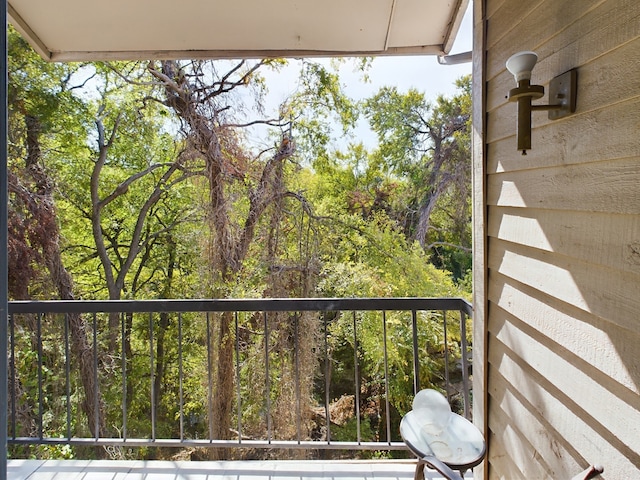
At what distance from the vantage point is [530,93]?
1.12 metres

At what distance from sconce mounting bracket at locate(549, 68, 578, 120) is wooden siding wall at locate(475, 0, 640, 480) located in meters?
0.02

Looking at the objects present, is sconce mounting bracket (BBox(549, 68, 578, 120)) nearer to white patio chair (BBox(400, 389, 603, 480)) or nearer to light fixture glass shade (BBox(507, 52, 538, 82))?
light fixture glass shade (BBox(507, 52, 538, 82))

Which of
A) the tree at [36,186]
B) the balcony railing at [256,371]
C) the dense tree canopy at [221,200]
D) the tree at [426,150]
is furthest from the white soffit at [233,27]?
the tree at [426,150]

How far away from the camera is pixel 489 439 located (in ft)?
5.62

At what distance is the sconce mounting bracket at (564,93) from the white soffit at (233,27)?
1.15 meters

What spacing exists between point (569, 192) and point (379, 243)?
567 cm

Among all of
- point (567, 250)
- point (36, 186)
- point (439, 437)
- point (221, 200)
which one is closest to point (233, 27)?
point (567, 250)

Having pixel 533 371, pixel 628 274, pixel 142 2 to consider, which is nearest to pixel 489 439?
pixel 533 371

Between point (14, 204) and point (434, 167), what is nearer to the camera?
point (14, 204)

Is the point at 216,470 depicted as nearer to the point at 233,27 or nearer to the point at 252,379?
the point at 233,27

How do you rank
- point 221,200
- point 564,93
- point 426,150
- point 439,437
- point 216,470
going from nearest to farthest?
point 564,93, point 439,437, point 216,470, point 221,200, point 426,150

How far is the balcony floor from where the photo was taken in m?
2.10

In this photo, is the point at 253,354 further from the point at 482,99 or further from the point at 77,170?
the point at 482,99

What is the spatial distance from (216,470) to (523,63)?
229 centimetres
